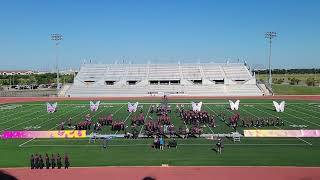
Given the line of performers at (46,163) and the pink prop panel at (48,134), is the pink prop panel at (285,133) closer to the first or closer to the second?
the pink prop panel at (48,134)

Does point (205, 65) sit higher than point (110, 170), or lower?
higher

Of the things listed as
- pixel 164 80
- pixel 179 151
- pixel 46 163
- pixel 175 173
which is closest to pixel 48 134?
pixel 46 163

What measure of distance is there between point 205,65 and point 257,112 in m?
45.5

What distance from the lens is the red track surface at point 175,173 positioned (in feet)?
56.2

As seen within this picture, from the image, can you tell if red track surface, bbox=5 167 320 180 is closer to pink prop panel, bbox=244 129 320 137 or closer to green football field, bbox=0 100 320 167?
green football field, bbox=0 100 320 167

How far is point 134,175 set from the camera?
17516 millimetres

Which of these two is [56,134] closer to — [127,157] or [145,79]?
[127,157]

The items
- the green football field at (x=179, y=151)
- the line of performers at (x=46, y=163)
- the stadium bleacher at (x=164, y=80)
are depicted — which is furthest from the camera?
the stadium bleacher at (x=164, y=80)

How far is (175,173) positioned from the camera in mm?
17656

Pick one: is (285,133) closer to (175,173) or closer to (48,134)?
(175,173)

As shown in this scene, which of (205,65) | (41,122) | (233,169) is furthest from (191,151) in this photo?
(205,65)

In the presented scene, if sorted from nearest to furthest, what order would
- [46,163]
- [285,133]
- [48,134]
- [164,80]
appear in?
[46,163]
[285,133]
[48,134]
[164,80]

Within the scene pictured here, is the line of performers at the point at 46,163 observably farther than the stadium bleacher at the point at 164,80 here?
No

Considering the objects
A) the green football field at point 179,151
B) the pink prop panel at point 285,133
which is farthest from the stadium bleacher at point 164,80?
the pink prop panel at point 285,133
